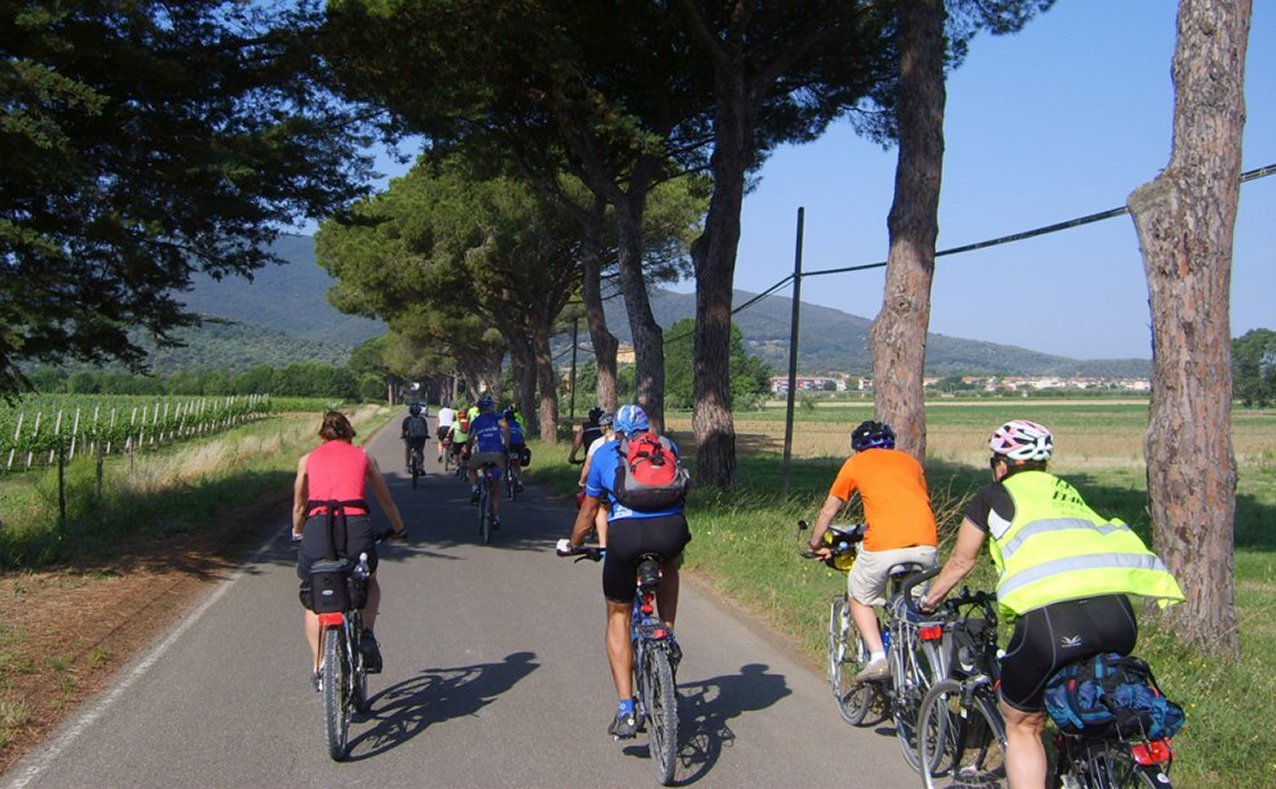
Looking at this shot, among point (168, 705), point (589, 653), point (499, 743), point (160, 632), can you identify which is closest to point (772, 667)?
point (589, 653)

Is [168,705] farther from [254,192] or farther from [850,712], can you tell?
[254,192]

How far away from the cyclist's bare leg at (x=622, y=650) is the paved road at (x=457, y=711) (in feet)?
1.16

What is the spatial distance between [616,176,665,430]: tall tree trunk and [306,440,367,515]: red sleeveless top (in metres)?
13.3

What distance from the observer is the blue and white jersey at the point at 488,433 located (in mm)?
14836

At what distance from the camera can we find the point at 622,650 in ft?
Result: 18.3

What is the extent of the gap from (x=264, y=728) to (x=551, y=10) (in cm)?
1206

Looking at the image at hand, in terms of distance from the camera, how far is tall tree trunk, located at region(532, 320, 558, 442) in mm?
35938

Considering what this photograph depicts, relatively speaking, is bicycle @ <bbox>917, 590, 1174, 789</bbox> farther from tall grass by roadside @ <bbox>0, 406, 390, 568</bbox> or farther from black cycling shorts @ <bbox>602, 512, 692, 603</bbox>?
tall grass by roadside @ <bbox>0, 406, 390, 568</bbox>

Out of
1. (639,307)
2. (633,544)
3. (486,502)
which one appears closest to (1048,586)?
(633,544)

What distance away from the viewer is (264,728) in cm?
591

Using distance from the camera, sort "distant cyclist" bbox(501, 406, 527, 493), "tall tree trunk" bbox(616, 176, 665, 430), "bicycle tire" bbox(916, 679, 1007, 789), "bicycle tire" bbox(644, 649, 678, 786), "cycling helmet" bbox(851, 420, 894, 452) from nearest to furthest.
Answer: "bicycle tire" bbox(916, 679, 1007, 789) < "bicycle tire" bbox(644, 649, 678, 786) < "cycling helmet" bbox(851, 420, 894, 452) < "distant cyclist" bbox(501, 406, 527, 493) < "tall tree trunk" bbox(616, 176, 665, 430)

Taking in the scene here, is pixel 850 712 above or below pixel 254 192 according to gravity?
below

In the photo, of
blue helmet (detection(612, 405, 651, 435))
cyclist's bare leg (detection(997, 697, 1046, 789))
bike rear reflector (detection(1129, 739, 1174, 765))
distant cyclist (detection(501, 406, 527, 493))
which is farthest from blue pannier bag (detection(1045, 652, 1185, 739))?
distant cyclist (detection(501, 406, 527, 493))

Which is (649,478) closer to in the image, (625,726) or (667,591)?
(667,591)
